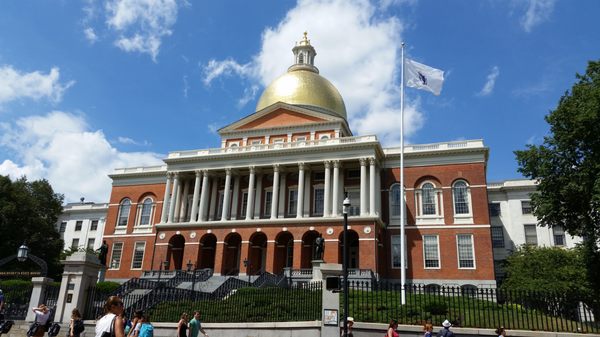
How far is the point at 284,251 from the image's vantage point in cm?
4766

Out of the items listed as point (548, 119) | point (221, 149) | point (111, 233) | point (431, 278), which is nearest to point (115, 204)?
point (111, 233)

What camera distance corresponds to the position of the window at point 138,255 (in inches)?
2042

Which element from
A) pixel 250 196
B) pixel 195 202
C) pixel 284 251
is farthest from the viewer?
pixel 195 202

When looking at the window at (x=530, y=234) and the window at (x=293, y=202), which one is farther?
the window at (x=530, y=234)

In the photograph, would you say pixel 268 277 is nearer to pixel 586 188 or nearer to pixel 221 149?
pixel 221 149

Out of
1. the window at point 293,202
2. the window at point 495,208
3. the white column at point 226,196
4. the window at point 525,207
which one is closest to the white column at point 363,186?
the window at point 293,202

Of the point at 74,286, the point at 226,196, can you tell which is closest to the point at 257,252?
the point at 226,196

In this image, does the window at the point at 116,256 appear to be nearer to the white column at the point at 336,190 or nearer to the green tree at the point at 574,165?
the white column at the point at 336,190

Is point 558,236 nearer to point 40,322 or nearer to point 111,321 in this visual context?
point 40,322

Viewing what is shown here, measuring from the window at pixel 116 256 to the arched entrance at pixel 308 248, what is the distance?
22.2 m

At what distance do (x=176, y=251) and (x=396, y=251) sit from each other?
23.3 meters

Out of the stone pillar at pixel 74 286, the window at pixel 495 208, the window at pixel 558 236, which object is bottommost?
the stone pillar at pixel 74 286

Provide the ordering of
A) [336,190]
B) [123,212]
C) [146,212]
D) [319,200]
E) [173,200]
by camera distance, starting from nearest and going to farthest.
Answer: [336,190] → [319,200] → [173,200] → [146,212] → [123,212]

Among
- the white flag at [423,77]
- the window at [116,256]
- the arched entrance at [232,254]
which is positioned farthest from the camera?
the window at [116,256]
